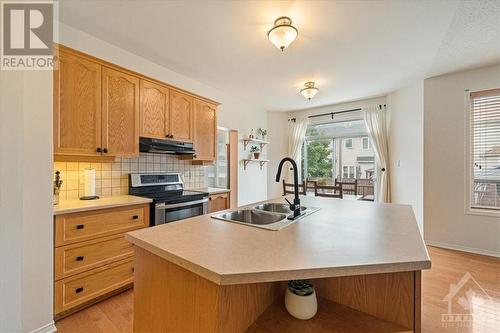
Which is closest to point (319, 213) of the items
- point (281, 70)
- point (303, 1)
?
point (303, 1)

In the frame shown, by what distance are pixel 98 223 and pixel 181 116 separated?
61.7 inches

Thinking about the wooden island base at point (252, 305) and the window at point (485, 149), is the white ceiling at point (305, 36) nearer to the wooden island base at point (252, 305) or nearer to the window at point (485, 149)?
the window at point (485, 149)

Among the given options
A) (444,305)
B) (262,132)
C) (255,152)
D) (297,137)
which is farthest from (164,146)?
(297,137)

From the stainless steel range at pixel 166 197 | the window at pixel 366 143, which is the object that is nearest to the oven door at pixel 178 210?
the stainless steel range at pixel 166 197

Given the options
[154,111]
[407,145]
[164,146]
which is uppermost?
[154,111]

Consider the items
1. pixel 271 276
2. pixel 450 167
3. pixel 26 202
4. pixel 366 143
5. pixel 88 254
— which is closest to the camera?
pixel 271 276

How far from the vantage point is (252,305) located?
3.23ft

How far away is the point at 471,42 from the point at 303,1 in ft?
6.82

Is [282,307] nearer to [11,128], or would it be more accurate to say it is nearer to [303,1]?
[11,128]

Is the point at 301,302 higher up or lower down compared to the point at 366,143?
lower down

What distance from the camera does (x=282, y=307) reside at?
1.10 m

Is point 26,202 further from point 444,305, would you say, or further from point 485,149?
point 485,149

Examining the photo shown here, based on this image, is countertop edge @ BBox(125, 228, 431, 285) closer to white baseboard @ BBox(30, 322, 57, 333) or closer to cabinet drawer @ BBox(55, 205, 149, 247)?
cabinet drawer @ BBox(55, 205, 149, 247)

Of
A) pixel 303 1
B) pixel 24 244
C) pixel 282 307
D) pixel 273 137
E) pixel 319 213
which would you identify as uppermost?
pixel 303 1
